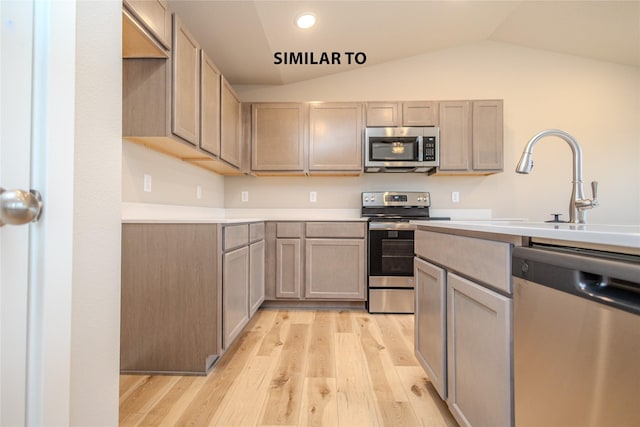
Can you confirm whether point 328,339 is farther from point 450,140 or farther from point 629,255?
point 450,140

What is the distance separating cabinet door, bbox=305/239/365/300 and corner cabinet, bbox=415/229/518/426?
1326 millimetres

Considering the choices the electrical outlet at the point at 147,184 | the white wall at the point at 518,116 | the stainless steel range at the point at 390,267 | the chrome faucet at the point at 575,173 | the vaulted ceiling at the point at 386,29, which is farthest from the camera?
the white wall at the point at 518,116

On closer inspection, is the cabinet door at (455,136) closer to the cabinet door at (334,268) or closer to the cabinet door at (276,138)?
the cabinet door at (334,268)

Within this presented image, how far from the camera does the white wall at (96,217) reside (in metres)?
0.62

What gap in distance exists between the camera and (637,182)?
3.22 metres

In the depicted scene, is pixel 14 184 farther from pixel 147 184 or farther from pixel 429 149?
pixel 429 149

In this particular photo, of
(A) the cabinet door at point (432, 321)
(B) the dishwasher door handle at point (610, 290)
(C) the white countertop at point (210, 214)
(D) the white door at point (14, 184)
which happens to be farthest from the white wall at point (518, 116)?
(D) the white door at point (14, 184)

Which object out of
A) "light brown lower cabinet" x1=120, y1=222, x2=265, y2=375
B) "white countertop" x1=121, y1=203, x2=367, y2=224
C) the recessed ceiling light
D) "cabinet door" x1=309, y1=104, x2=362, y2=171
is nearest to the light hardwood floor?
"light brown lower cabinet" x1=120, y1=222, x2=265, y2=375

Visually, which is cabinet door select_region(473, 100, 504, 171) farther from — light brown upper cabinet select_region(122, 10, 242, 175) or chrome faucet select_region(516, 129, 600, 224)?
light brown upper cabinet select_region(122, 10, 242, 175)

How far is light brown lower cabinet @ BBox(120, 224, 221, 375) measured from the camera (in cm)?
169

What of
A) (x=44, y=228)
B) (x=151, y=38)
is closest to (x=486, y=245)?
(x=44, y=228)

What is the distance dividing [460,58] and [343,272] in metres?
2.64

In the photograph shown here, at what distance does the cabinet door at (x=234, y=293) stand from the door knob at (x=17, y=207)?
131 cm

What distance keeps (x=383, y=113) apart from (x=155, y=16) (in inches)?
82.1
